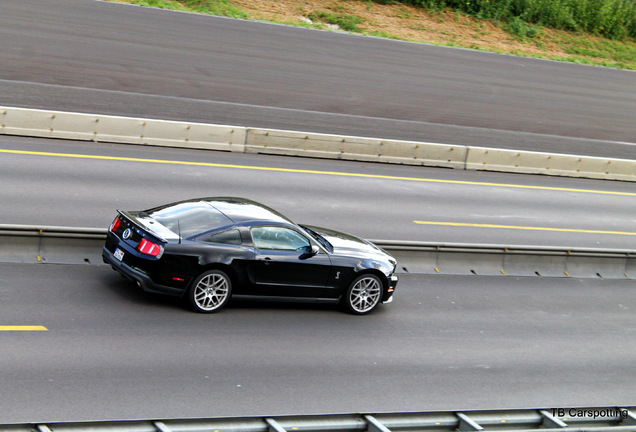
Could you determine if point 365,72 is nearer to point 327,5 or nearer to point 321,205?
point 327,5

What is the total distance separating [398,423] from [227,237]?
4.39 m

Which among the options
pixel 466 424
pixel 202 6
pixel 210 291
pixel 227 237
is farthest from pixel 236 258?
pixel 202 6

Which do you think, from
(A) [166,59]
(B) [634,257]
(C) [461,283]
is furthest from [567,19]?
(C) [461,283]

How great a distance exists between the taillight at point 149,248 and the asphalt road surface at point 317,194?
3632 millimetres

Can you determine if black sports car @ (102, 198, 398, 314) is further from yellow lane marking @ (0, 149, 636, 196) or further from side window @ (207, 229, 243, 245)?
yellow lane marking @ (0, 149, 636, 196)

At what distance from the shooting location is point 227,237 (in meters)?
10.9

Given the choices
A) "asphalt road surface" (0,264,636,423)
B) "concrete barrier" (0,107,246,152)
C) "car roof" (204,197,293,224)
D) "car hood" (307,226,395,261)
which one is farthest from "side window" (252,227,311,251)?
"concrete barrier" (0,107,246,152)

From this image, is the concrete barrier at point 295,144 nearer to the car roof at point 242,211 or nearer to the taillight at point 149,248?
the car roof at point 242,211

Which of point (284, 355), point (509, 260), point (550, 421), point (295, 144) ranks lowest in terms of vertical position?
point (284, 355)

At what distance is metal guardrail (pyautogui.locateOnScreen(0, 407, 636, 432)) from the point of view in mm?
6500

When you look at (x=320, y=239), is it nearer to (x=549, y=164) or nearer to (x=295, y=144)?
(x=295, y=144)

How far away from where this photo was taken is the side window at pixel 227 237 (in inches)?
424

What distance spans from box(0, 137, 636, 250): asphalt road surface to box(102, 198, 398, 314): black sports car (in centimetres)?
338

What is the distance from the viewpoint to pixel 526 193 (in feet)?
72.9
